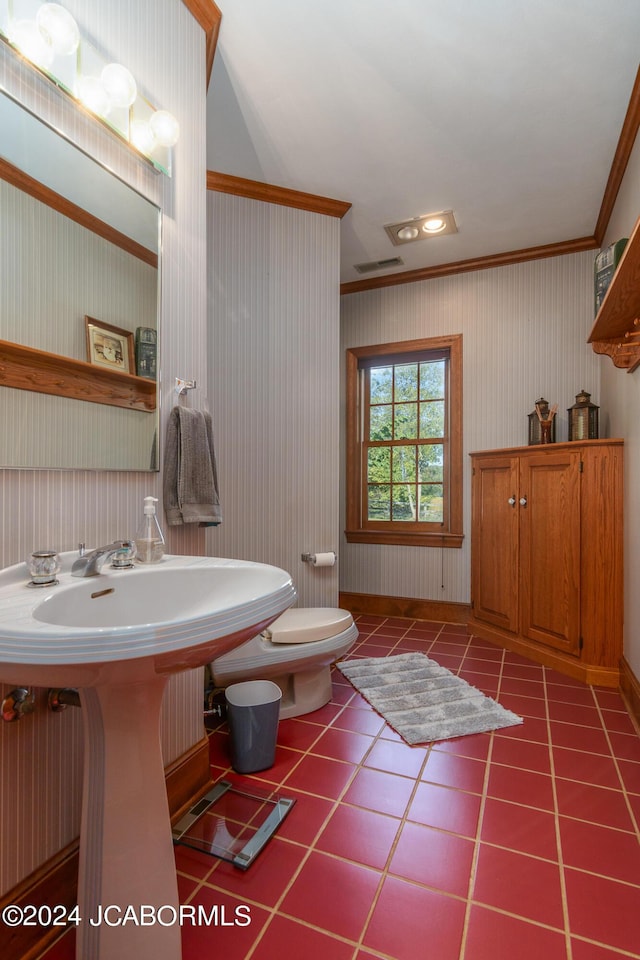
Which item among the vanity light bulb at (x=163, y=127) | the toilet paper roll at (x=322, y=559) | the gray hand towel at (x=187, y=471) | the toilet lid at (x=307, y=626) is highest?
the vanity light bulb at (x=163, y=127)

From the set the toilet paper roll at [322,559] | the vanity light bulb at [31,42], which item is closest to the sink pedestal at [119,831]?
the vanity light bulb at [31,42]

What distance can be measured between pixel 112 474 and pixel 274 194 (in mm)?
2072

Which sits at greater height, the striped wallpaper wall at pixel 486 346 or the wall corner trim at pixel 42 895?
the striped wallpaper wall at pixel 486 346

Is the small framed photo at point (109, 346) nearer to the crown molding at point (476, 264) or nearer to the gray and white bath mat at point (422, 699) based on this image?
the gray and white bath mat at point (422, 699)

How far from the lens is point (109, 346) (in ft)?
4.32

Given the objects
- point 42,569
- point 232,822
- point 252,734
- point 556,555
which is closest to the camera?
point 42,569

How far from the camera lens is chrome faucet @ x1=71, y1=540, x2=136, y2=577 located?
1066 millimetres

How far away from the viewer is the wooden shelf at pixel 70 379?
3.49 ft

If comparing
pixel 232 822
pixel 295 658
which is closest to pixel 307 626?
pixel 295 658

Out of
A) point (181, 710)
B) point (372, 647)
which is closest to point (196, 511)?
point (181, 710)

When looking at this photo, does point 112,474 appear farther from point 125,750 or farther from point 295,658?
point 295,658

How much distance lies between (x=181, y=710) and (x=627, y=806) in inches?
56.6

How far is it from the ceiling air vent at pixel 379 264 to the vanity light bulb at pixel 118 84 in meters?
2.38

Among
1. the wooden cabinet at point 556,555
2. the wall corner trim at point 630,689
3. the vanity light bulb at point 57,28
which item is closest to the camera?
the vanity light bulb at point 57,28
